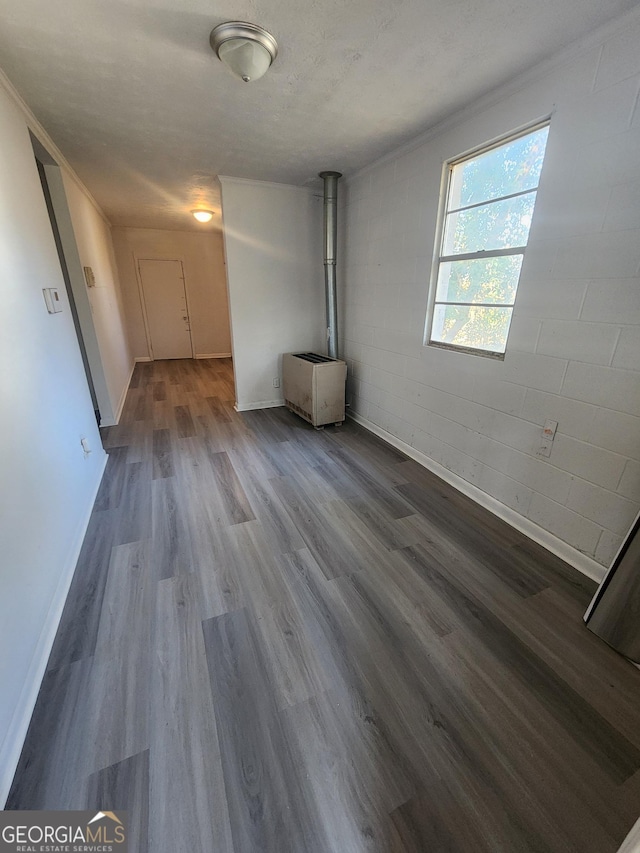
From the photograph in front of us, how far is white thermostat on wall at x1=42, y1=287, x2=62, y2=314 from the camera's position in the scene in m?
2.02

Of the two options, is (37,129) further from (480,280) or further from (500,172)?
(480,280)

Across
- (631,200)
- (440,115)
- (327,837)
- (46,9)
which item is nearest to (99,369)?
(46,9)

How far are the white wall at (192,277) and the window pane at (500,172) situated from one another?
500 cm

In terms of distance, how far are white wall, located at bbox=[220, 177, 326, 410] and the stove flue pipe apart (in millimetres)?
453

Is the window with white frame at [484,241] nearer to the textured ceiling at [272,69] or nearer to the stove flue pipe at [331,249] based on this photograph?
the textured ceiling at [272,69]

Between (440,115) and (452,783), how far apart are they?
133 inches

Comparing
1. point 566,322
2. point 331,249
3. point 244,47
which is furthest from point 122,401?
point 566,322

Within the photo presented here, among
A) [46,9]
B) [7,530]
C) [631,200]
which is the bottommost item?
[7,530]

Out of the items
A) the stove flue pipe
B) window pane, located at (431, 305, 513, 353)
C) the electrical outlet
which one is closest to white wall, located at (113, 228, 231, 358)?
the stove flue pipe

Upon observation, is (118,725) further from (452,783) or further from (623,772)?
(623,772)

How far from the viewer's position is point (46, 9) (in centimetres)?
138

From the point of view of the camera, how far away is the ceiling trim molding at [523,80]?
4.77ft

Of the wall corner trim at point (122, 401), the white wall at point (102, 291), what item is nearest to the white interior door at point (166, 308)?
the white wall at point (102, 291)

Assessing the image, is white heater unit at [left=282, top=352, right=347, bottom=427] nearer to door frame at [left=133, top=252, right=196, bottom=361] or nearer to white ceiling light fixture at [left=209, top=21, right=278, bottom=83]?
white ceiling light fixture at [left=209, top=21, right=278, bottom=83]
